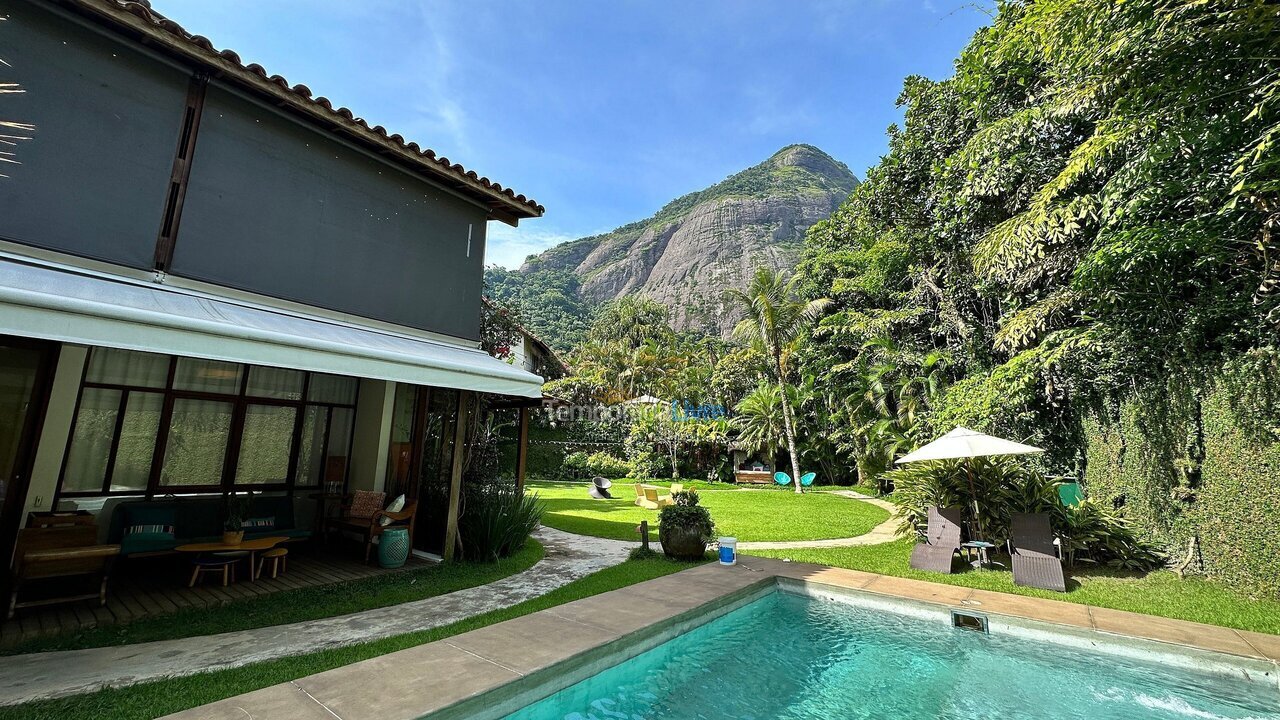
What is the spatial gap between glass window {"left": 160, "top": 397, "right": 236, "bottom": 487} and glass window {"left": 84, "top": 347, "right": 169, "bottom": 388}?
Result: 0.53m

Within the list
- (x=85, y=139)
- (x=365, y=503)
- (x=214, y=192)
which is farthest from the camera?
(x=365, y=503)

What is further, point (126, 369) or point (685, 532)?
point (685, 532)

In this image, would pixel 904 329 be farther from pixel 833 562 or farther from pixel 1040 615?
pixel 1040 615

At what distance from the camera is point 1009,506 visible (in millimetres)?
10703

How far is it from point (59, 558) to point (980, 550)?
1450 cm

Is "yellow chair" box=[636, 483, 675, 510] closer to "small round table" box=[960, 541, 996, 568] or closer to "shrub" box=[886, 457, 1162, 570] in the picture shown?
"shrub" box=[886, 457, 1162, 570]

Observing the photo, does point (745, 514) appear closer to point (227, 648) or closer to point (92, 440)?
point (227, 648)

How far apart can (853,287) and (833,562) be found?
18644 millimetres

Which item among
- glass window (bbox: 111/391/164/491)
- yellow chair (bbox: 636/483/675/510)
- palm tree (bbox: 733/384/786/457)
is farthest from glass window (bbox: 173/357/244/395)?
palm tree (bbox: 733/384/786/457)

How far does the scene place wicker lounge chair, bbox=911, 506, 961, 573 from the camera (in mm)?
9688

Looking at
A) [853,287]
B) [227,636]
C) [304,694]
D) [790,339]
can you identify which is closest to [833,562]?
[304,694]

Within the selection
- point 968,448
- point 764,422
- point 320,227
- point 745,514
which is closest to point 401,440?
point 320,227

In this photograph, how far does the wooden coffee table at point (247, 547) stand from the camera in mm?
7379

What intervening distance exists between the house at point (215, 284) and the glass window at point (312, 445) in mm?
44
